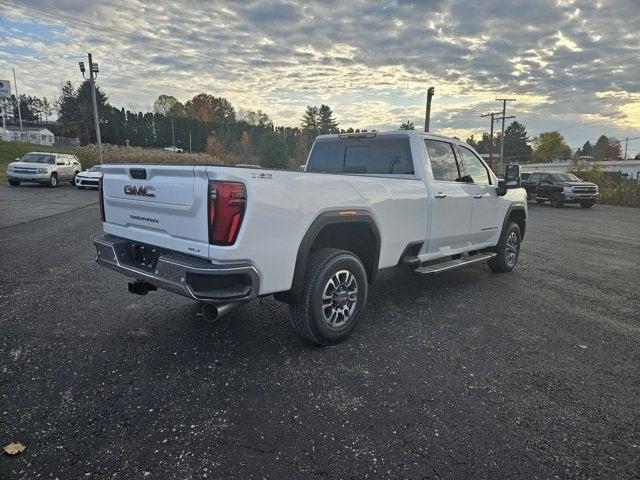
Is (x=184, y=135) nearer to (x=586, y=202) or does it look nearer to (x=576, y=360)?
(x=586, y=202)

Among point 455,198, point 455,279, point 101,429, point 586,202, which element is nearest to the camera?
point 101,429

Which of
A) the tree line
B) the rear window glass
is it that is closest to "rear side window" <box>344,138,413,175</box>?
the rear window glass

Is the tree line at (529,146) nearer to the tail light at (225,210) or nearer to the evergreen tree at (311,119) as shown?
the evergreen tree at (311,119)

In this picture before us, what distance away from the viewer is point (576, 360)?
146 inches

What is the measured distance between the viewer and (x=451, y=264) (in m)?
5.18

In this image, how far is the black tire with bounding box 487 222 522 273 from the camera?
657 cm

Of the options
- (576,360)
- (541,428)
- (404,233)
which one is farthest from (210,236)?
(576,360)

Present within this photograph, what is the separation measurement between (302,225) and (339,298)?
2.84 feet

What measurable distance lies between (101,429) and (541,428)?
2775 millimetres

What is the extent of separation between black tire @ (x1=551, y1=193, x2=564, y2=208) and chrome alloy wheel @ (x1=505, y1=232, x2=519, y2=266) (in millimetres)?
18422

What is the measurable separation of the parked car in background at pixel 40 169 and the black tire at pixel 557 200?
2716cm

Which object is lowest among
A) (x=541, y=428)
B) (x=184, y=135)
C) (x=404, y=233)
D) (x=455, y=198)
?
(x=541, y=428)

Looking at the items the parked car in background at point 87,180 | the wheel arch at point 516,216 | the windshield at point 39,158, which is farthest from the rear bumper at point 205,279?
the windshield at point 39,158

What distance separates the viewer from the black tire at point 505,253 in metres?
6.57
